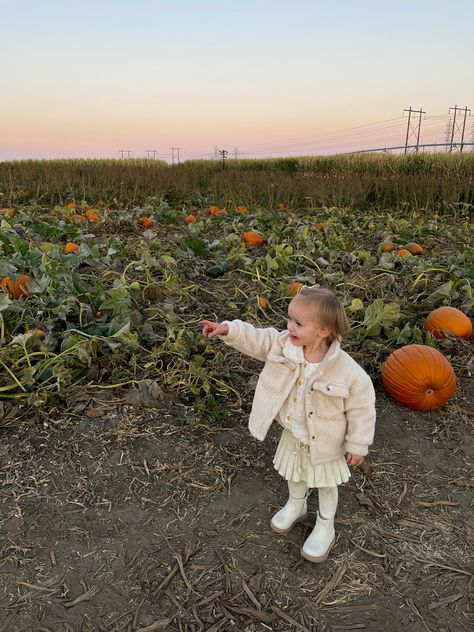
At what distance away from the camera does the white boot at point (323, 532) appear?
2.05 m

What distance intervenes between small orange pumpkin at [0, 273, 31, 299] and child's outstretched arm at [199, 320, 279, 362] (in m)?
1.78

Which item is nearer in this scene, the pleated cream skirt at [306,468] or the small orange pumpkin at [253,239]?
the pleated cream skirt at [306,468]

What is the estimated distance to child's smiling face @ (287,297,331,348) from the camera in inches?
74.8

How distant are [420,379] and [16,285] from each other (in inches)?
97.8

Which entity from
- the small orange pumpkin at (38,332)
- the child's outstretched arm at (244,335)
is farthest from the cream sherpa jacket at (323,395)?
the small orange pumpkin at (38,332)

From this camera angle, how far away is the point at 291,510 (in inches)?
86.3

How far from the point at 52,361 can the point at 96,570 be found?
116cm

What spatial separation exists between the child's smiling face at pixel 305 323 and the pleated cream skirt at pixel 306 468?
0.43 meters

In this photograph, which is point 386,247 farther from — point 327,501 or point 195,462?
point 327,501

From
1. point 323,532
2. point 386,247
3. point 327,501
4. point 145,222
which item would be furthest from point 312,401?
point 145,222

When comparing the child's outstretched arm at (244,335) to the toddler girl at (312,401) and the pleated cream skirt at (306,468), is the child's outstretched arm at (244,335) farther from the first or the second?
the pleated cream skirt at (306,468)

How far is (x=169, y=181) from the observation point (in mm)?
9531

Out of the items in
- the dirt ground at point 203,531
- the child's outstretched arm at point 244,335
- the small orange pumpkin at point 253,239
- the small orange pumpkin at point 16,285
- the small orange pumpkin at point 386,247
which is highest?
the child's outstretched arm at point 244,335

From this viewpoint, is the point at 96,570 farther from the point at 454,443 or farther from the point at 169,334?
the point at 454,443
